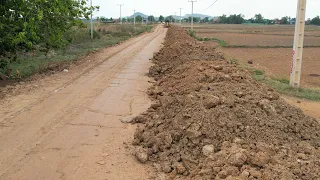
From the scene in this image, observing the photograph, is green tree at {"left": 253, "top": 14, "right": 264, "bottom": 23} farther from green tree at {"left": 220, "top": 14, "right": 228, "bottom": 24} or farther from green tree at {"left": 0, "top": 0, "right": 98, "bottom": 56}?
green tree at {"left": 0, "top": 0, "right": 98, "bottom": 56}

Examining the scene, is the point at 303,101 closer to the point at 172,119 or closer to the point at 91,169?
the point at 172,119

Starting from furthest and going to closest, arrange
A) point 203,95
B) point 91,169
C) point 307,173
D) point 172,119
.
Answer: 1. point 203,95
2. point 172,119
3. point 91,169
4. point 307,173

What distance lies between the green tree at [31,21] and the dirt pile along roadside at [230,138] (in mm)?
5423

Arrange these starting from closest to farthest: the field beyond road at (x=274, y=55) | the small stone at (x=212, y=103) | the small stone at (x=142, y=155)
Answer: the small stone at (x=142, y=155) < the small stone at (x=212, y=103) < the field beyond road at (x=274, y=55)

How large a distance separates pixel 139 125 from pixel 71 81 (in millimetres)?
5001

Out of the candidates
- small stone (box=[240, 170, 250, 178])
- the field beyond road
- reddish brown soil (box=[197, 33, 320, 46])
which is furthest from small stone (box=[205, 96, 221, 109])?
reddish brown soil (box=[197, 33, 320, 46])

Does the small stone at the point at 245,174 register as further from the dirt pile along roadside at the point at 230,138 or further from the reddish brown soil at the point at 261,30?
the reddish brown soil at the point at 261,30

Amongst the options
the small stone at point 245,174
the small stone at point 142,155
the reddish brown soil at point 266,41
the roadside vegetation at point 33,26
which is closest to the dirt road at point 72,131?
the small stone at point 142,155

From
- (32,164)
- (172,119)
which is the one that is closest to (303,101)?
(172,119)

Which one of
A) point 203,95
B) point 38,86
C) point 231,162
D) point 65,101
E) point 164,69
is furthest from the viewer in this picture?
point 164,69

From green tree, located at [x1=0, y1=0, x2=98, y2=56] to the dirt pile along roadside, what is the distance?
542 centimetres

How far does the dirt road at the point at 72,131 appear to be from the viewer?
4.67 meters

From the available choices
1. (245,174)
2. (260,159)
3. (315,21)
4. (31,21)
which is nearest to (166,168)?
(245,174)

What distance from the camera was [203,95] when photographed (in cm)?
658
